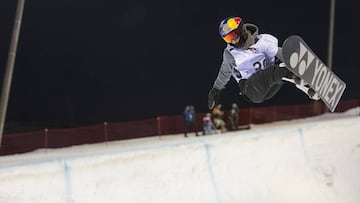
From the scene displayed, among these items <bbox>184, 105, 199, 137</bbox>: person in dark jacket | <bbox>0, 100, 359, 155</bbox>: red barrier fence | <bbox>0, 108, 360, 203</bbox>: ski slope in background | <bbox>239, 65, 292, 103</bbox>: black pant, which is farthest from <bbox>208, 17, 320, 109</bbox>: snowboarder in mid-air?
<bbox>184, 105, 199, 137</bbox>: person in dark jacket

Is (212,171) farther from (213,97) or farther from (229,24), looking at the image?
(229,24)

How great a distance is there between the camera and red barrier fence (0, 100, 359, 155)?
1471 cm

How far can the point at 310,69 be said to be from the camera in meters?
2.98

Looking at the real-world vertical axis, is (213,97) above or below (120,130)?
below

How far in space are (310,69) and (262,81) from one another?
31 centimetres

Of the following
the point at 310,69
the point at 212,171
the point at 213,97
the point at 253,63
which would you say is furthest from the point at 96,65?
the point at 310,69

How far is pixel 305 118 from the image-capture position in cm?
2277

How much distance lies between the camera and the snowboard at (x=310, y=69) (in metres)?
2.82

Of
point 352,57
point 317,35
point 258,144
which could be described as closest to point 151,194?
point 258,144

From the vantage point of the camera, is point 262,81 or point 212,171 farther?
point 212,171

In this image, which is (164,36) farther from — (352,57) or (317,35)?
(352,57)

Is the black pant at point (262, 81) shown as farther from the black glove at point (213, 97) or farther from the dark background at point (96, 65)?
the dark background at point (96, 65)

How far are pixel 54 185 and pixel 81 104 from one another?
650 inches

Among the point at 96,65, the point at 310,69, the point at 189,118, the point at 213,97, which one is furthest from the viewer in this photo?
the point at 96,65
